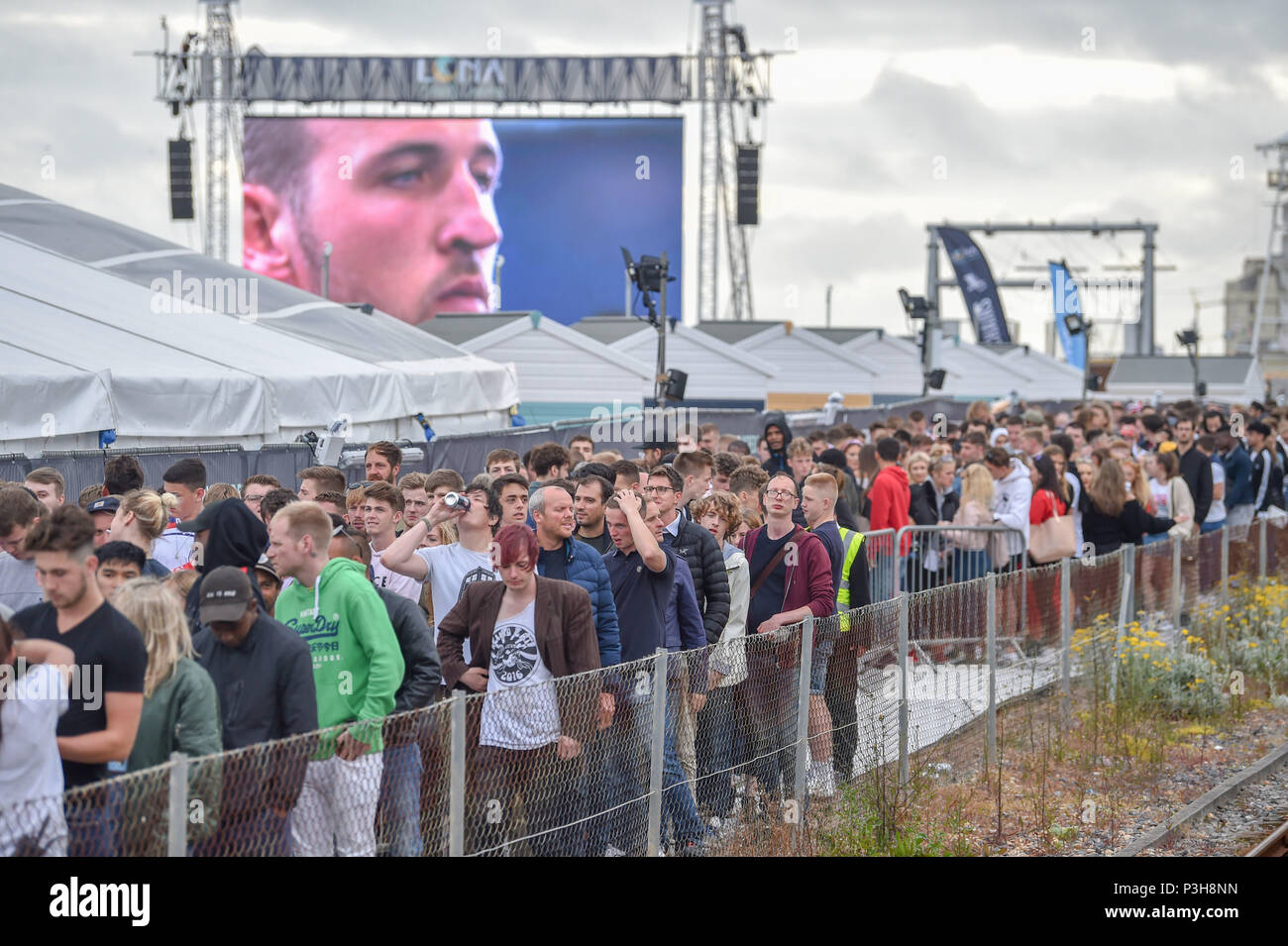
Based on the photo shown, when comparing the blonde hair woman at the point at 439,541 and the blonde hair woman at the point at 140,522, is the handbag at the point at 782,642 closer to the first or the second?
the blonde hair woman at the point at 439,541

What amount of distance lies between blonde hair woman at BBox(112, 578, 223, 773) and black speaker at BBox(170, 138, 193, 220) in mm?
33104

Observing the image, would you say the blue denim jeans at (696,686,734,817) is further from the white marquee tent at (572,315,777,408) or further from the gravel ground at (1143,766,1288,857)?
the white marquee tent at (572,315,777,408)

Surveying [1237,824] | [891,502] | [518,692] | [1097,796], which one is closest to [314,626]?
[518,692]

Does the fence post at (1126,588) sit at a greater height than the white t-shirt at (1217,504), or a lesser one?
lesser

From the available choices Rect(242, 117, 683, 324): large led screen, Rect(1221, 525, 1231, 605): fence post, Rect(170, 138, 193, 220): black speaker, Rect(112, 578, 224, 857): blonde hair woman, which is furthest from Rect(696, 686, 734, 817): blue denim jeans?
Rect(242, 117, 683, 324): large led screen

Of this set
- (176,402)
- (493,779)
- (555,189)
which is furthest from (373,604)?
(555,189)

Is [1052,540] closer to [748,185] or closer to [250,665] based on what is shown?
[250,665]

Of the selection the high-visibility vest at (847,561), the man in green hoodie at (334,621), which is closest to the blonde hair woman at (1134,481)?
the high-visibility vest at (847,561)

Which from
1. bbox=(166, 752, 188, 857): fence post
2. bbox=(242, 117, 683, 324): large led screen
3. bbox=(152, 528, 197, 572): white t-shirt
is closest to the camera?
bbox=(166, 752, 188, 857): fence post

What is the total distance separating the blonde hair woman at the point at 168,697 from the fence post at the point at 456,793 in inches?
30.4

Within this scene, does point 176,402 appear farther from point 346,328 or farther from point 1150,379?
point 1150,379

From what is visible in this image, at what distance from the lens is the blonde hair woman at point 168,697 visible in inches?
194

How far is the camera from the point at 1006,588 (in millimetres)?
10516

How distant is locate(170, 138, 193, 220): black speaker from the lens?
36.2 meters
